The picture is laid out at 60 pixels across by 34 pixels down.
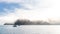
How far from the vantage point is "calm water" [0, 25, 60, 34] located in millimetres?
2359

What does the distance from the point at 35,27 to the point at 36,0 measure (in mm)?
476

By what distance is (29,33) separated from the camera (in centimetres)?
237

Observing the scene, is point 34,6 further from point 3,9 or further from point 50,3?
point 3,9

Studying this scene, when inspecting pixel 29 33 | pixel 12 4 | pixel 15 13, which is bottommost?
pixel 29 33

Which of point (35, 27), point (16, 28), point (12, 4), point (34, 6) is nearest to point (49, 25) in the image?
point (35, 27)

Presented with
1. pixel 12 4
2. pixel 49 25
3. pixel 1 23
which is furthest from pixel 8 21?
pixel 49 25

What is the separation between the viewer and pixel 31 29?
2.38 m

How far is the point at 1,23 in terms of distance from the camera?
2393mm

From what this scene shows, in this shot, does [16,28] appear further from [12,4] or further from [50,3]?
[50,3]

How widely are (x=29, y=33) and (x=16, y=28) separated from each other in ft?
0.79

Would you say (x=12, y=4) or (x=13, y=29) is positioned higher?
(x=12, y=4)

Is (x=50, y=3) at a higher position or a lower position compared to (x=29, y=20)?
higher

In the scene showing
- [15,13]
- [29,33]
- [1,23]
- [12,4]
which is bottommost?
[29,33]

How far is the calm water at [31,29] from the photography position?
2359mm
